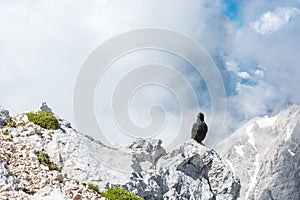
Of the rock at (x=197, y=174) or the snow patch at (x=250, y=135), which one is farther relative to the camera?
the snow patch at (x=250, y=135)

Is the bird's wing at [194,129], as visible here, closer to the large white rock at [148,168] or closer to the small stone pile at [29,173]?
the large white rock at [148,168]

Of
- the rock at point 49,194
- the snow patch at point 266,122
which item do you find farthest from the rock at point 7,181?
the snow patch at point 266,122

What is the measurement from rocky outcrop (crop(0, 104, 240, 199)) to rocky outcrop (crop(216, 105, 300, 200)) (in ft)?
371

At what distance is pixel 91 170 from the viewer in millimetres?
18016

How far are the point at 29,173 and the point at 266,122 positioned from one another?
18078 centimetres

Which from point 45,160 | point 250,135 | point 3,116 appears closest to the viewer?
point 45,160

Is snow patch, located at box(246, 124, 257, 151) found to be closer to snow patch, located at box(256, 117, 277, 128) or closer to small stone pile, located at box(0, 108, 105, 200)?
snow patch, located at box(256, 117, 277, 128)

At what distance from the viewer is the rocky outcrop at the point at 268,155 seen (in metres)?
141

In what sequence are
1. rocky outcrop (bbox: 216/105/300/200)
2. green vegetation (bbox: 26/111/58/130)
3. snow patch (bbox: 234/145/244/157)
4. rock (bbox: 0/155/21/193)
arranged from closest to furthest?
rock (bbox: 0/155/21/193) < green vegetation (bbox: 26/111/58/130) < rocky outcrop (bbox: 216/105/300/200) < snow patch (bbox: 234/145/244/157)

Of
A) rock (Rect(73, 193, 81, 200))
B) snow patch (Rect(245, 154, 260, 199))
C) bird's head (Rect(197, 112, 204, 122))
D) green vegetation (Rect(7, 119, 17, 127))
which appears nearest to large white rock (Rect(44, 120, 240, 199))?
green vegetation (Rect(7, 119, 17, 127))

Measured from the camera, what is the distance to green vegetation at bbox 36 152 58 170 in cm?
1714

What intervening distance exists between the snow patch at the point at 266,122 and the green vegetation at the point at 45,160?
568 ft

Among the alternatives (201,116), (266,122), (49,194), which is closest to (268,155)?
(266,122)

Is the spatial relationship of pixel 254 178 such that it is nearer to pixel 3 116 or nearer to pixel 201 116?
pixel 201 116
